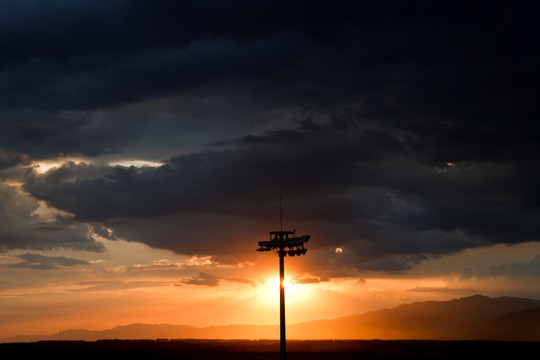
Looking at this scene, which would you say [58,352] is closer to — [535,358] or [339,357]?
[339,357]

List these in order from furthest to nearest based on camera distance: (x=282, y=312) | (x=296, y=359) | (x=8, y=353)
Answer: (x=8, y=353) < (x=296, y=359) < (x=282, y=312)

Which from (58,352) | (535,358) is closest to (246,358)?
(58,352)

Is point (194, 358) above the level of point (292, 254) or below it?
below

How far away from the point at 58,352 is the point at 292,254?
9640 centimetres

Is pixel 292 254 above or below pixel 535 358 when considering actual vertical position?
above

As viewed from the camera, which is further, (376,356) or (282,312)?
(376,356)

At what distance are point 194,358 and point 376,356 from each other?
39973mm

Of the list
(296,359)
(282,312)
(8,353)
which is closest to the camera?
(282,312)

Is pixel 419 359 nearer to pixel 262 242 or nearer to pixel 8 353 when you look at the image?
pixel 262 242

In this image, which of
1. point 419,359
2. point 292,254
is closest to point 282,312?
point 292,254

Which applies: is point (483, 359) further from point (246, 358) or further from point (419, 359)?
point (246, 358)

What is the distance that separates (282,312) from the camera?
90.8 meters

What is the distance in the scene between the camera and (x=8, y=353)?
160m

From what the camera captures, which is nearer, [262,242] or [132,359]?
[262,242]
